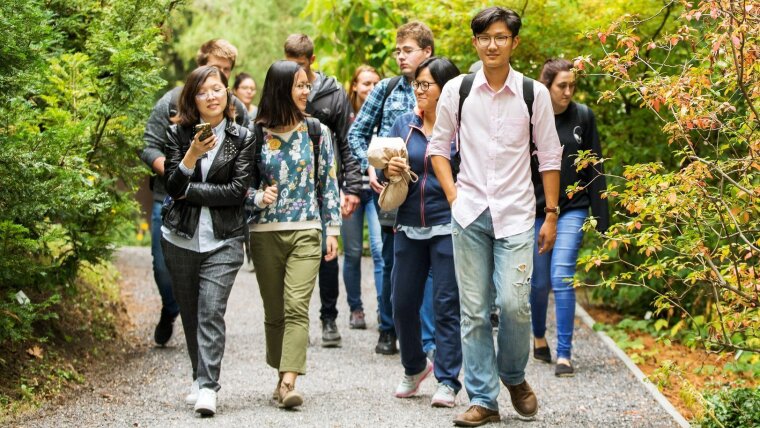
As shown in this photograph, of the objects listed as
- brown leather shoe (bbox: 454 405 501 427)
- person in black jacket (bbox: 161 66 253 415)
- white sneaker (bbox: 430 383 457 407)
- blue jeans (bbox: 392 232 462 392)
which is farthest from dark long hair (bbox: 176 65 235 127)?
brown leather shoe (bbox: 454 405 501 427)

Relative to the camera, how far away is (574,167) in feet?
25.5

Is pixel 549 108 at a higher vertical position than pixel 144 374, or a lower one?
higher

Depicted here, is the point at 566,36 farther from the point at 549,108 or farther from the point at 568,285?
the point at 549,108

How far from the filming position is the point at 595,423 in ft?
20.8

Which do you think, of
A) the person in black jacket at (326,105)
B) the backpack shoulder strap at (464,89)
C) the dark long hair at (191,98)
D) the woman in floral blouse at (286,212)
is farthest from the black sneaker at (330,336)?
the backpack shoulder strap at (464,89)

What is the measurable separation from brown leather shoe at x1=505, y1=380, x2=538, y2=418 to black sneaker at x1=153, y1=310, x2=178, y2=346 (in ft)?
11.1

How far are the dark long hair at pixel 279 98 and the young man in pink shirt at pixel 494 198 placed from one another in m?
1.03

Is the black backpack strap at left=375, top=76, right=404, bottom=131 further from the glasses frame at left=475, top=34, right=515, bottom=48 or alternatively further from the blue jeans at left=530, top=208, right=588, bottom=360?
the glasses frame at left=475, top=34, right=515, bottom=48

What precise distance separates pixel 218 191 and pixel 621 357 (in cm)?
378

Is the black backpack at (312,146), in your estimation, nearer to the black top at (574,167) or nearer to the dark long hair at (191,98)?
the dark long hair at (191,98)

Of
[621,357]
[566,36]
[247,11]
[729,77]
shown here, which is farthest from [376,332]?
[247,11]

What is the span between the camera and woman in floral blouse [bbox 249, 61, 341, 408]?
659 cm

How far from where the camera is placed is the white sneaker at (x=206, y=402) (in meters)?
6.27

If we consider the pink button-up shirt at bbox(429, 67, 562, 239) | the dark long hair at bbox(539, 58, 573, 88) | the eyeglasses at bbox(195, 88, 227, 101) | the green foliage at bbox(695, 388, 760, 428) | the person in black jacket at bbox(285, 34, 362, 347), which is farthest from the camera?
the person in black jacket at bbox(285, 34, 362, 347)
